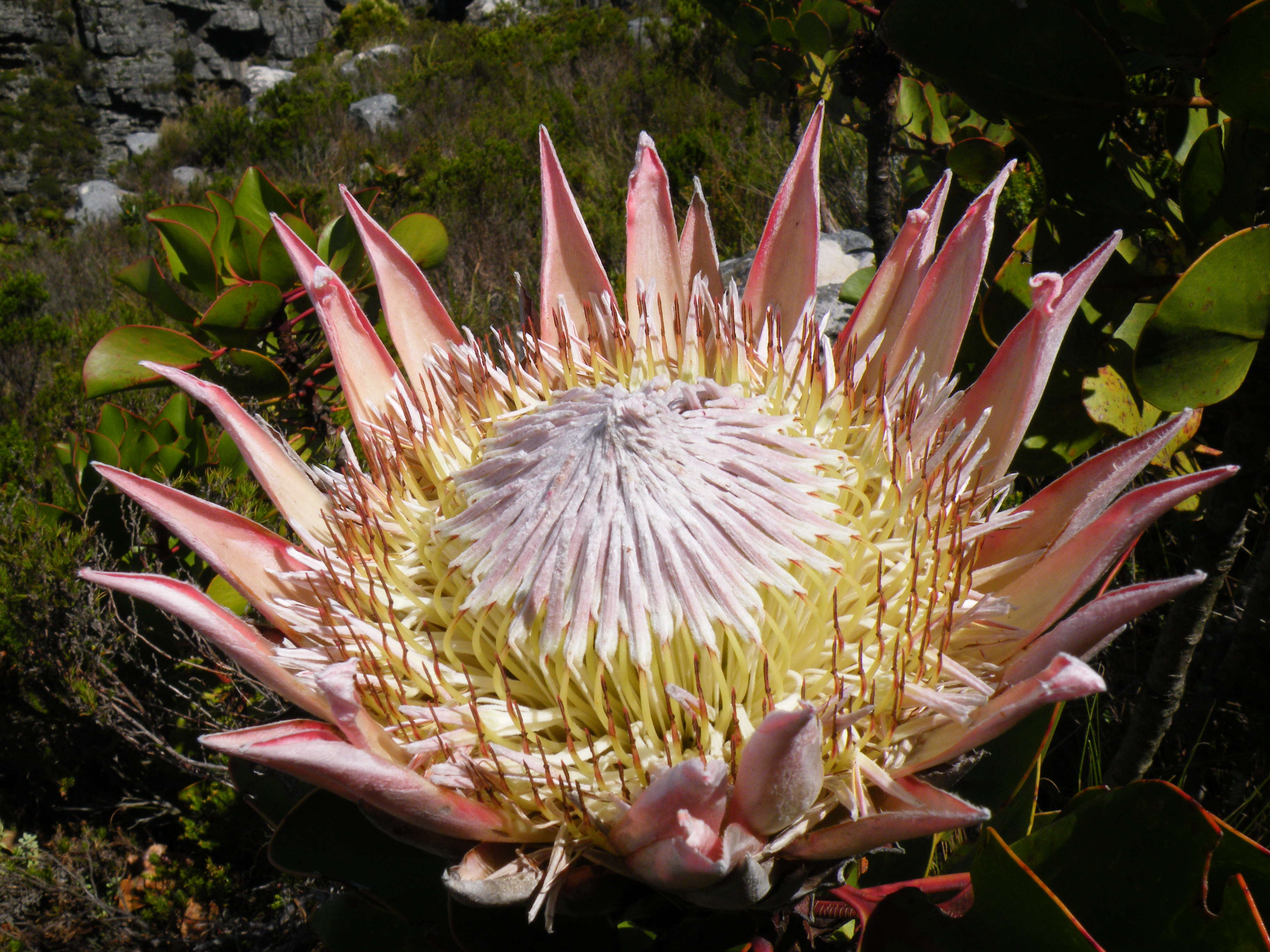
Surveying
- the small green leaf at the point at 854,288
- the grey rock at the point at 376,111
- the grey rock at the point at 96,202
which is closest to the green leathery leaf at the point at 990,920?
the small green leaf at the point at 854,288

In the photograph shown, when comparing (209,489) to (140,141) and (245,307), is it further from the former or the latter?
(140,141)

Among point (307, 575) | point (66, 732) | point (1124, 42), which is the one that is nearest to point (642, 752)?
point (307, 575)

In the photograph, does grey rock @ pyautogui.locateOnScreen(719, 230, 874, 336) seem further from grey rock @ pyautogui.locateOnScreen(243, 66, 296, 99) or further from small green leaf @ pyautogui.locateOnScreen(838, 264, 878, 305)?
grey rock @ pyautogui.locateOnScreen(243, 66, 296, 99)

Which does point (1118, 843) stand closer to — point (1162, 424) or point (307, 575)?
point (1162, 424)

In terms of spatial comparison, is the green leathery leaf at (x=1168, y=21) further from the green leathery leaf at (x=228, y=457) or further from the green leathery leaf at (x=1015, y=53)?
the green leathery leaf at (x=228, y=457)

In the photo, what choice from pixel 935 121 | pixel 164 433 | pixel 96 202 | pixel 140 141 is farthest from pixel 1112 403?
pixel 140 141

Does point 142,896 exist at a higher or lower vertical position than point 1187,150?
lower
